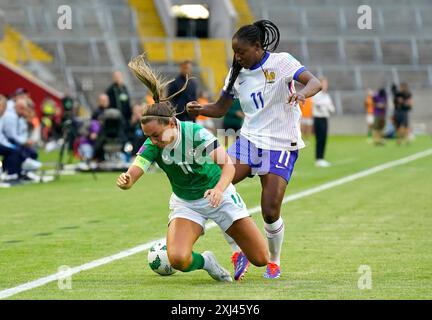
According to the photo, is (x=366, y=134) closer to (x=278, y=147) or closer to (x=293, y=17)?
(x=293, y=17)

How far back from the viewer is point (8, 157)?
2231 cm

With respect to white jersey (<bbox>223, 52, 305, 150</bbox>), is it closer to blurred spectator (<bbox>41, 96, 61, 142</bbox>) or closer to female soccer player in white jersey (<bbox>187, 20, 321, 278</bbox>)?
female soccer player in white jersey (<bbox>187, 20, 321, 278</bbox>)

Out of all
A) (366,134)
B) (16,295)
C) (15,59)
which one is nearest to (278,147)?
(16,295)

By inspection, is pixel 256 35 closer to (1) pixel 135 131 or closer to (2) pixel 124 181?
(2) pixel 124 181

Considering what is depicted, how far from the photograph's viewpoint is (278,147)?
427 inches

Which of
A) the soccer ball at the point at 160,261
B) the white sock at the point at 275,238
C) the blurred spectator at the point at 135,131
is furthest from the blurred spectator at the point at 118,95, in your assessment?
the soccer ball at the point at 160,261

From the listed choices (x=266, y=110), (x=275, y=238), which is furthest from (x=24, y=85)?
(x=275, y=238)

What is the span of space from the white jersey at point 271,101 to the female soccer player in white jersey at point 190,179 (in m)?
0.90

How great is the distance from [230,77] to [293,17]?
147 feet

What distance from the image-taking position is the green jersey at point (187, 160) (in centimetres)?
983

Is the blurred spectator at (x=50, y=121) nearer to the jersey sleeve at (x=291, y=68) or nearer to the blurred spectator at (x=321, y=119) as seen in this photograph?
the blurred spectator at (x=321, y=119)

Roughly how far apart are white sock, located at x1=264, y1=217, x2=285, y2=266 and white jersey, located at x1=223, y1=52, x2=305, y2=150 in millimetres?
733

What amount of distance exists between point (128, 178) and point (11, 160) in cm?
1328

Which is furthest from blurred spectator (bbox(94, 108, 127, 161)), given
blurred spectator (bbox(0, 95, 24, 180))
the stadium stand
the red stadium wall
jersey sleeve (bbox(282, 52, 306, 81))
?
the stadium stand
